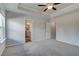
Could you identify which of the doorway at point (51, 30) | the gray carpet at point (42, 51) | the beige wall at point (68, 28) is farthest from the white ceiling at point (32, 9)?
the gray carpet at point (42, 51)

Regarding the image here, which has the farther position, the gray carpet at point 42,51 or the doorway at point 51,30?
the doorway at point 51,30

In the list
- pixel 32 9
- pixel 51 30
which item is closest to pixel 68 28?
pixel 32 9

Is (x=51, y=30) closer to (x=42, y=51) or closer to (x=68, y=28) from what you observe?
(x=68, y=28)

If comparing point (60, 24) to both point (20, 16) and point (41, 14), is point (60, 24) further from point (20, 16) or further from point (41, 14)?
point (20, 16)

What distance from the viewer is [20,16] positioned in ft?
21.2

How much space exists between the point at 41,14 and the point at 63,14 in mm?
2045

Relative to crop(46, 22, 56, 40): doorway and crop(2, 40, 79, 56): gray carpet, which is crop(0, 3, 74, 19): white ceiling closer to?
crop(46, 22, 56, 40): doorway

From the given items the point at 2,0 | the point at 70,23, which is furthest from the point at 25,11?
the point at 2,0

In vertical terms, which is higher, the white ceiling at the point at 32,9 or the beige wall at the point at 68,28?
the white ceiling at the point at 32,9

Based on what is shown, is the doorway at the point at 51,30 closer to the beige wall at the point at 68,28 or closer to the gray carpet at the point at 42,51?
the beige wall at the point at 68,28

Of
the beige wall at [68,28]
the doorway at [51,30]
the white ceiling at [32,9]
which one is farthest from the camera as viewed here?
the doorway at [51,30]

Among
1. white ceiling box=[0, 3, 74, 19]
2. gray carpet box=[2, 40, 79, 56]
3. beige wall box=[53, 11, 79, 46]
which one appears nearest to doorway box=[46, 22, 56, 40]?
white ceiling box=[0, 3, 74, 19]

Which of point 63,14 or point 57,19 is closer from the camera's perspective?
point 63,14

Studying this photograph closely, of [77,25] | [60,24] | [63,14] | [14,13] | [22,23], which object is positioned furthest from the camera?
[60,24]
